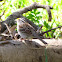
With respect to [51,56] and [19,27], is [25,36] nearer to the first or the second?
[19,27]

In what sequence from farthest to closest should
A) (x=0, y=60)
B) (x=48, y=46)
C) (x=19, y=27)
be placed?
(x=19, y=27) < (x=48, y=46) < (x=0, y=60)

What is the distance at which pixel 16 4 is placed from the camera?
377 cm

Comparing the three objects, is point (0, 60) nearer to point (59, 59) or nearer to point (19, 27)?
point (59, 59)

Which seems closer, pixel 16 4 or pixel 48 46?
pixel 48 46

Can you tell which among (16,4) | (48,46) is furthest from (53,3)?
(48,46)

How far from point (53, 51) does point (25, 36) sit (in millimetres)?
800

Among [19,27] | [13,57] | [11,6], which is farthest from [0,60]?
[11,6]

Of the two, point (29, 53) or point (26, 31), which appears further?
point (26, 31)

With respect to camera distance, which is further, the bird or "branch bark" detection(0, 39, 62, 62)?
the bird

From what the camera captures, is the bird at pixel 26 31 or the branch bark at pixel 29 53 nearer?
the branch bark at pixel 29 53

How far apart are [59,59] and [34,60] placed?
197mm

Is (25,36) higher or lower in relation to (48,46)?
lower

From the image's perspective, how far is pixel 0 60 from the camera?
4.02 feet

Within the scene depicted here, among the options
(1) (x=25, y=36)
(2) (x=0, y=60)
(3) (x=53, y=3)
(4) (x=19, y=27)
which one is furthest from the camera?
(3) (x=53, y=3)
